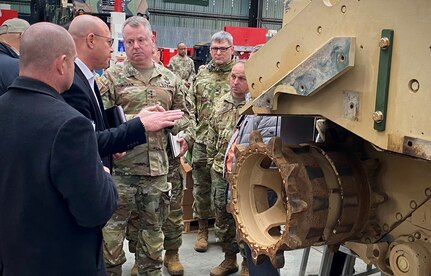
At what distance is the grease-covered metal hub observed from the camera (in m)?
1.92

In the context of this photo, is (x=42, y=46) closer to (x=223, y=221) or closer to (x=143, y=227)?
(x=143, y=227)

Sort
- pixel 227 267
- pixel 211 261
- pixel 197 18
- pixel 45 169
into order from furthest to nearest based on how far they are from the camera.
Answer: pixel 197 18 < pixel 211 261 < pixel 227 267 < pixel 45 169

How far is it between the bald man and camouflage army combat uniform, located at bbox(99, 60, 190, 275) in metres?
1.49

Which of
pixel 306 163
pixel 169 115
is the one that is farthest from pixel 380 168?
pixel 169 115

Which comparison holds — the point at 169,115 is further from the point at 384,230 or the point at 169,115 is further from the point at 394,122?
the point at 394,122

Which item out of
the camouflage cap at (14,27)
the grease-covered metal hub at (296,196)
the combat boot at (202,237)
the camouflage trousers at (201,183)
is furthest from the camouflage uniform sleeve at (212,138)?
the grease-covered metal hub at (296,196)

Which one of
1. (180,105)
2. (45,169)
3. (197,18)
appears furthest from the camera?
(197,18)

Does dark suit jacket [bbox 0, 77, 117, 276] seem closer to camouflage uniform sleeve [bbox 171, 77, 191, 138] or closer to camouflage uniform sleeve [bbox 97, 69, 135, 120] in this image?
camouflage uniform sleeve [bbox 97, 69, 135, 120]

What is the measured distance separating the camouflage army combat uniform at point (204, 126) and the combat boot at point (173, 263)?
0.66 metres

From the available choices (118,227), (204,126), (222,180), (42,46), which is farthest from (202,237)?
(42,46)

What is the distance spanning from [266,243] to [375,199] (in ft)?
1.50

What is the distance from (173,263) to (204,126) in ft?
4.48

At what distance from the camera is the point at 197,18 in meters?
19.1

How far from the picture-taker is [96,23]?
3170 mm
